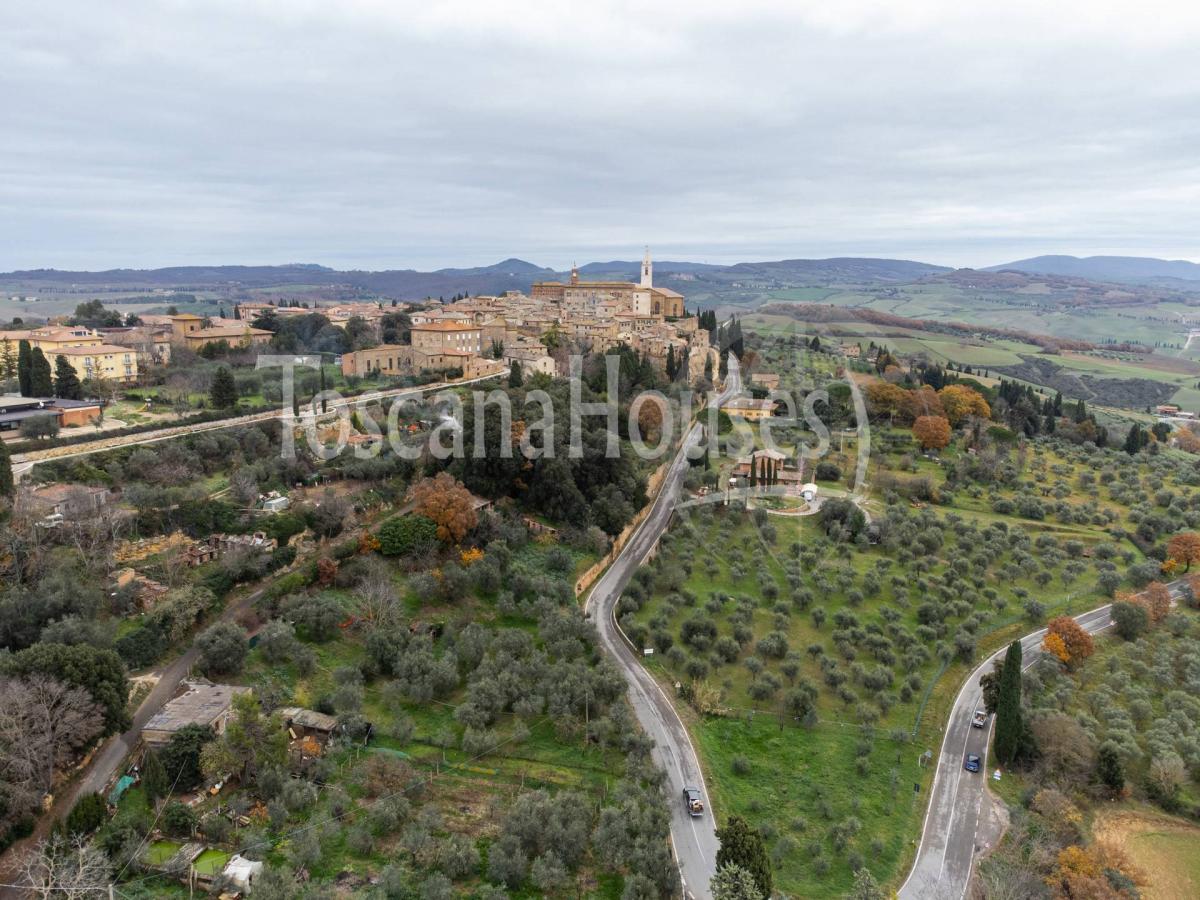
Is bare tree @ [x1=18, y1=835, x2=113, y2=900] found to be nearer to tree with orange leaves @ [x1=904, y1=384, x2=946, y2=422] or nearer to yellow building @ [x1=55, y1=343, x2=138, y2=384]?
yellow building @ [x1=55, y1=343, x2=138, y2=384]

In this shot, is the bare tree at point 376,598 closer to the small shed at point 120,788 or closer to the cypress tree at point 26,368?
the small shed at point 120,788

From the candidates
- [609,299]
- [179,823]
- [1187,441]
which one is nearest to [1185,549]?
[1187,441]

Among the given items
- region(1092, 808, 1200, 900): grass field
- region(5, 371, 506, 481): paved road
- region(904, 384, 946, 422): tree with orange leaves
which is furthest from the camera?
region(904, 384, 946, 422): tree with orange leaves

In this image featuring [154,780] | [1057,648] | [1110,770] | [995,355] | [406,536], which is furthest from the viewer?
[995,355]

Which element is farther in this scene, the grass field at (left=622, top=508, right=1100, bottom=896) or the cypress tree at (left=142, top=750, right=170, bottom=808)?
the grass field at (left=622, top=508, right=1100, bottom=896)

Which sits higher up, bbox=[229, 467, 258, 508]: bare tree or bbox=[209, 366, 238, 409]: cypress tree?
bbox=[209, 366, 238, 409]: cypress tree

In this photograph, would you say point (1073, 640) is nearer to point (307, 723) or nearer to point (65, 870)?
point (307, 723)

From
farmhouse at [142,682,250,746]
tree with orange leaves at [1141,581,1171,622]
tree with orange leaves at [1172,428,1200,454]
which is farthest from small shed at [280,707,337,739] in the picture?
tree with orange leaves at [1172,428,1200,454]
